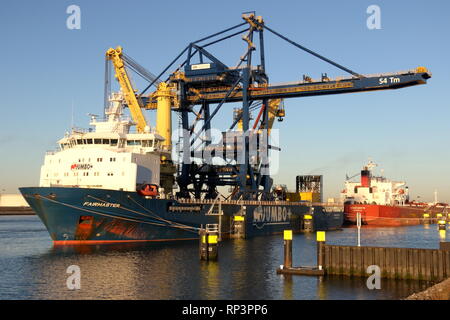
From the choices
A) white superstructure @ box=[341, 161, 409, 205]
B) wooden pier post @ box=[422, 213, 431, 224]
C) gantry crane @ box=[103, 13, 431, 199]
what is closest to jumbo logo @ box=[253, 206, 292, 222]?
gantry crane @ box=[103, 13, 431, 199]

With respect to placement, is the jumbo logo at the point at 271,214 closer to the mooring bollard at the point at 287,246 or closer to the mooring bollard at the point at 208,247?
the mooring bollard at the point at 208,247

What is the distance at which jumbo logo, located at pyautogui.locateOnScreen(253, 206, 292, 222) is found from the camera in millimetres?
55684

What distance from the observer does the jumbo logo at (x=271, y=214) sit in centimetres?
5568

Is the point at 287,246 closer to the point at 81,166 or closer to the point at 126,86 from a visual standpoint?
the point at 81,166

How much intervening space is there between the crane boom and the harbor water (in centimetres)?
2139

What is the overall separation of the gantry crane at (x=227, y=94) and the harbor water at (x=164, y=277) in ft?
67.0

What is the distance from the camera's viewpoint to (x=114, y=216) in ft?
127

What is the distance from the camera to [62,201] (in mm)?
36469

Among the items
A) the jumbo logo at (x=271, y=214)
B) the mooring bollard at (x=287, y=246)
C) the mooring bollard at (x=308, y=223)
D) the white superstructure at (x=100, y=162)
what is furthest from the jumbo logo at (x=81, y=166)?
the mooring bollard at (x=308, y=223)

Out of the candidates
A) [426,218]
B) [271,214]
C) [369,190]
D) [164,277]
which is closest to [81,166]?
[164,277]

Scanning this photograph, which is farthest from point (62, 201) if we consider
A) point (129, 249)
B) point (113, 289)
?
point (113, 289)

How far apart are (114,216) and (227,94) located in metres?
25.5

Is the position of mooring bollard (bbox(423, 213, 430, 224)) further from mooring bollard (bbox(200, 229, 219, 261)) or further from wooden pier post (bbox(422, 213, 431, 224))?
mooring bollard (bbox(200, 229, 219, 261))

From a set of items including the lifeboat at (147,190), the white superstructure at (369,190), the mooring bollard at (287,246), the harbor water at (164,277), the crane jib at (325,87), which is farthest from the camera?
the white superstructure at (369,190)
